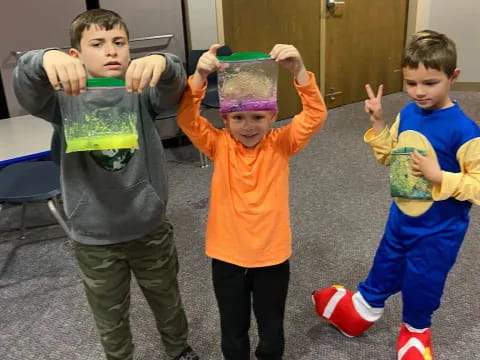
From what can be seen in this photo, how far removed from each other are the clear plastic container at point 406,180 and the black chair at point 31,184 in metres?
1.30

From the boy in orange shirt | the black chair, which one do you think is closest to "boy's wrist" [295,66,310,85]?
the boy in orange shirt

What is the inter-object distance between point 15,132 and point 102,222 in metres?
1.41

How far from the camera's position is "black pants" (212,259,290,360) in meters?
1.33

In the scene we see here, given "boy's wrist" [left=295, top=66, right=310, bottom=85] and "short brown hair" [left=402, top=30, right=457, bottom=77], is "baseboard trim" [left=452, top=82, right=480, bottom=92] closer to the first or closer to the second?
"short brown hair" [left=402, top=30, right=457, bottom=77]

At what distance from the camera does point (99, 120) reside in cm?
119

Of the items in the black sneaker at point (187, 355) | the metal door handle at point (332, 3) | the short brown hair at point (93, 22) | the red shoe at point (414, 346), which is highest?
the short brown hair at point (93, 22)

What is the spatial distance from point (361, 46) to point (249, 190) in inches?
157

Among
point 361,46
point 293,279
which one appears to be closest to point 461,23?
point 361,46

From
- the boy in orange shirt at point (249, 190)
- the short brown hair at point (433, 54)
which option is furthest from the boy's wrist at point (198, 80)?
the short brown hair at point (433, 54)

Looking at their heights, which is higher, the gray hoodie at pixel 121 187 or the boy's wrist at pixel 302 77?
the boy's wrist at pixel 302 77

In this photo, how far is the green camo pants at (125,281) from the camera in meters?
1.33

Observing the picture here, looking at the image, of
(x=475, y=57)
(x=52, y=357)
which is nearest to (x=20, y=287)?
(x=52, y=357)

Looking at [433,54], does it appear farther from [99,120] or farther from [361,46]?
[361,46]

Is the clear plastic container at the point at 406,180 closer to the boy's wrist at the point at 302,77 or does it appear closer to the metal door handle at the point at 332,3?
the boy's wrist at the point at 302,77
